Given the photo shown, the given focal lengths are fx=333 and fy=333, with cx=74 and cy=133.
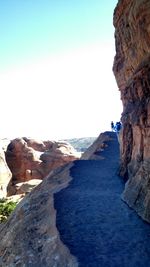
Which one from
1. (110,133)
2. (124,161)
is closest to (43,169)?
(110,133)

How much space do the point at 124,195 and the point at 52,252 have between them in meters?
8.74

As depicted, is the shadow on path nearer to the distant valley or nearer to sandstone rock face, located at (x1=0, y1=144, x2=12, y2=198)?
sandstone rock face, located at (x1=0, y1=144, x2=12, y2=198)

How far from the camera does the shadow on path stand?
14367 mm

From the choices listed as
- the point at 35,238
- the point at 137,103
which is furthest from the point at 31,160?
the point at 35,238

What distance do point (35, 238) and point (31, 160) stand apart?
48.1 meters

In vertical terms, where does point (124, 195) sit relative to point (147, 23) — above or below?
below

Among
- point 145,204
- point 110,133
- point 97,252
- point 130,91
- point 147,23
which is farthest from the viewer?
point 110,133

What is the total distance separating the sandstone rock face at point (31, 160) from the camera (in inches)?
2564

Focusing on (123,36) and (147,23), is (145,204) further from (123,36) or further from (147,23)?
(123,36)

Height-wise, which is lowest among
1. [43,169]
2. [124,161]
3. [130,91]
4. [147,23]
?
[43,169]

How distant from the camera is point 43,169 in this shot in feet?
217

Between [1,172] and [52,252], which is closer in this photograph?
[52,252]

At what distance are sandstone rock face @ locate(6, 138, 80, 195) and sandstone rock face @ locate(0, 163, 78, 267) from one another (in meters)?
40.0

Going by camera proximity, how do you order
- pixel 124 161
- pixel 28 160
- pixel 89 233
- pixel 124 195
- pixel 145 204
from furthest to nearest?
pixel 28 160, pixel 124 161, pixel 124 195, pixel 145 204, pixel 89 233
